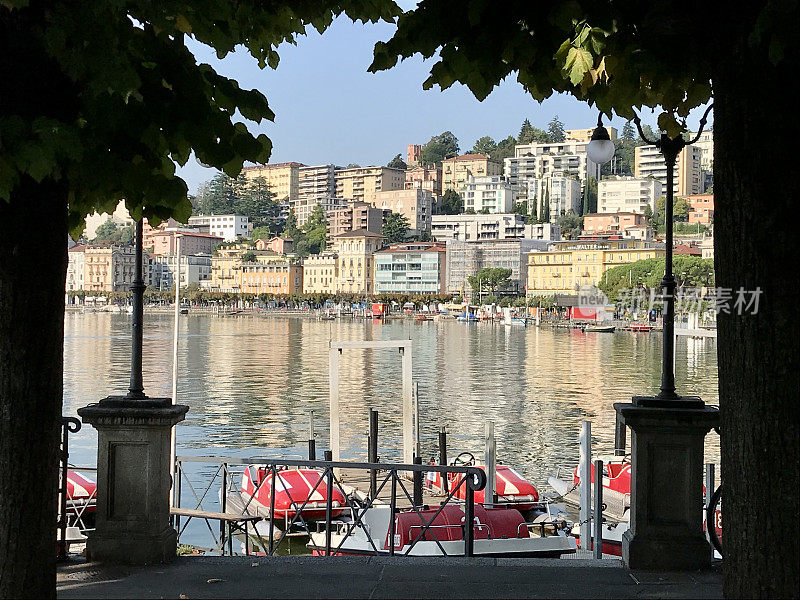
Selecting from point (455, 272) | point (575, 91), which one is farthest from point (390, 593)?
point (455, 272)

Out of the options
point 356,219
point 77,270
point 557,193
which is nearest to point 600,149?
point 77,270

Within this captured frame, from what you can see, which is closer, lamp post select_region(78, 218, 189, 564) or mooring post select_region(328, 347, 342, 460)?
lamp post select_region(78, 218, 189, 564)

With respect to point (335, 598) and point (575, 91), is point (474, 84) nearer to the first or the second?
point (575, 91)

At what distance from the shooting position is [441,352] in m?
61.1

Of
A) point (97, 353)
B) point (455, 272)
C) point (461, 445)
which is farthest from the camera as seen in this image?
point (455, 272)

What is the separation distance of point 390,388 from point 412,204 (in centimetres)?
13564

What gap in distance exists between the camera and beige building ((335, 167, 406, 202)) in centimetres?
18738

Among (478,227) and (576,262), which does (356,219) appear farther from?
(576,262)

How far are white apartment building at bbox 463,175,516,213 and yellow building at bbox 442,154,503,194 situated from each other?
20816mm

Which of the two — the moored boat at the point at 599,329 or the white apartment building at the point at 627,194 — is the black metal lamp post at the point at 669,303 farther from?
the white apartment building at the point at 627,194

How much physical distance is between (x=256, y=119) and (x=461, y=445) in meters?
20.1

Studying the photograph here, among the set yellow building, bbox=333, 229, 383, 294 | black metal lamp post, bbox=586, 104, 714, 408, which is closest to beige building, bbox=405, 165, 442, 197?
yellow building, bbox=333, 229, 383, 294

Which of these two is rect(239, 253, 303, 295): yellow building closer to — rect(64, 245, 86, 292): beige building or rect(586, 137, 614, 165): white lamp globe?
rect(64, 245, 86, 292): beige building

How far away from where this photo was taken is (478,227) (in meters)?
152
